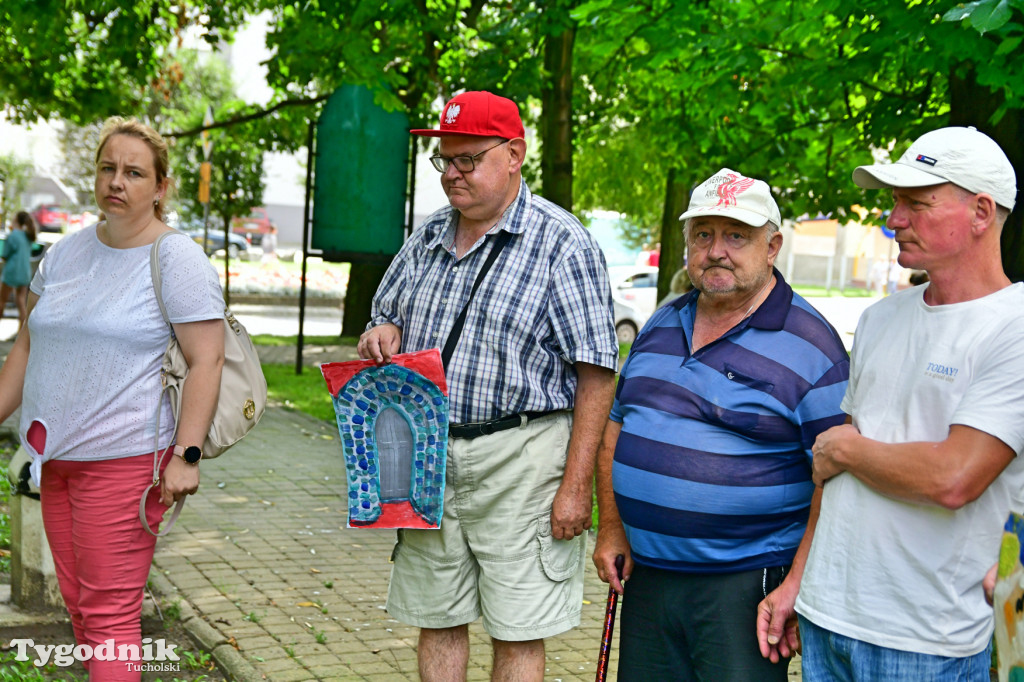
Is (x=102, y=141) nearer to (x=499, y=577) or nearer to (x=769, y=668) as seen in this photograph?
(x=499, y=577)

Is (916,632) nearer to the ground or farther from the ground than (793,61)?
nearer to the ground

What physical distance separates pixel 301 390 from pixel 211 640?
8.36 meters

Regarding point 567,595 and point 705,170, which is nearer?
point 567,595

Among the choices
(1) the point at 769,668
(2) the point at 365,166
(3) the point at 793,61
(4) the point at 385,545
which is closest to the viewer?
(1) the point at 769,668

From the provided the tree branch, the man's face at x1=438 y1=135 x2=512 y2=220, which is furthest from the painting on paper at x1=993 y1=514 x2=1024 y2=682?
the tree branch

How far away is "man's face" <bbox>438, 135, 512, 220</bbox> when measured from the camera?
343 centimetres

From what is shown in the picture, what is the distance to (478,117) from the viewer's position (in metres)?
3.40

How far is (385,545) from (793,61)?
5.73 meters

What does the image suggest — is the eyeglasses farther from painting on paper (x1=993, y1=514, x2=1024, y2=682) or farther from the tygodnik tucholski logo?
the tygodnik tucholski logo

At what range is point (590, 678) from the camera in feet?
15.7

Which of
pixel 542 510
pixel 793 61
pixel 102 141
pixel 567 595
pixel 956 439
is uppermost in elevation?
pixel 793 61

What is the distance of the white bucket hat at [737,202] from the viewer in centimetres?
289

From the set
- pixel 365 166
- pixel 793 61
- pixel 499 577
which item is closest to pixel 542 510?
pixel 499 577

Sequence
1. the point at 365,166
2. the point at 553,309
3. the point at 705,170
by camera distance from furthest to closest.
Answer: the point at 365,166 < the point at 705,170 < the point at 553,309
